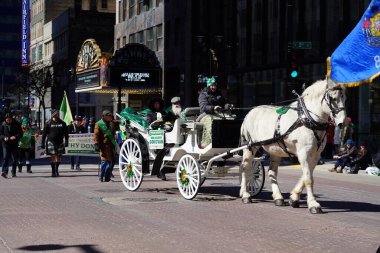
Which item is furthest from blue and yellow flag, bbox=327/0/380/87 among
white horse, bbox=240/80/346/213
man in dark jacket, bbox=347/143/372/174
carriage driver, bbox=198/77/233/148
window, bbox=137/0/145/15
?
window, bbox=137/0/145/15

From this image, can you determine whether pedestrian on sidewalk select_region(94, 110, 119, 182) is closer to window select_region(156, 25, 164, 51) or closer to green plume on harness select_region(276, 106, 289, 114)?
green plume on harness select_region(276, 106, 289, 114)

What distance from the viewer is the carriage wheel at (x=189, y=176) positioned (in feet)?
41.5

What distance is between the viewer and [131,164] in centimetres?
1474

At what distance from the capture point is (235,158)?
1373cm

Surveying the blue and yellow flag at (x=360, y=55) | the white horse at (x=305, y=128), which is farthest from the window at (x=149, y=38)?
the blue and yellow flag at (x=360, y=55)

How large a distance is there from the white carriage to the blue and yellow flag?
2.71m

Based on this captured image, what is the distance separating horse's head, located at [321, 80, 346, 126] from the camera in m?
10.9

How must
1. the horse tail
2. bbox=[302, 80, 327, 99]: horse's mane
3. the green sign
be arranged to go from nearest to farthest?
bbox=[302, 80, 327, 99]: horse's mane → the horse tail → the green sign

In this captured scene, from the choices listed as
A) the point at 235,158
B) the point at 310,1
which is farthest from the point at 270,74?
the point at 235,158

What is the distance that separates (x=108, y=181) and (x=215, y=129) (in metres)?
5.61

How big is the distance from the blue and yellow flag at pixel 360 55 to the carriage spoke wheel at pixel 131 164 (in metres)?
5.22

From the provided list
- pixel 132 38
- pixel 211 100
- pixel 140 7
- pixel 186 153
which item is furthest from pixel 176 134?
pixel 132 38

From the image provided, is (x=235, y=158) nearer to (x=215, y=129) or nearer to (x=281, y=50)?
(x=215, y=129)

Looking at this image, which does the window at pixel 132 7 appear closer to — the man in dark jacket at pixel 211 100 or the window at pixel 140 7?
the window at pixel 140 7
